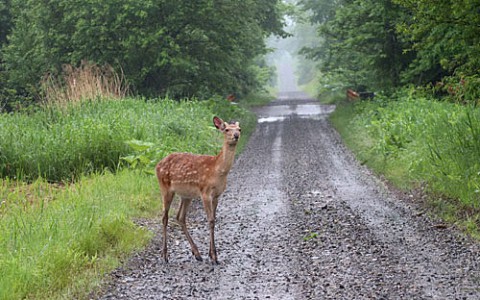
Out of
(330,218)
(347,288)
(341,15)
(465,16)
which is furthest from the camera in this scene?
(341,15)

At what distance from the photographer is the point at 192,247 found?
8789 mm

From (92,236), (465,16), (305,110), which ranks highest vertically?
(465,16)

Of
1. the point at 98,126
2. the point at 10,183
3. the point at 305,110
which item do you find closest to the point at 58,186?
the point at 10,183

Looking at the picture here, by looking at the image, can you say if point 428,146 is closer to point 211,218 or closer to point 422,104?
point 422,104

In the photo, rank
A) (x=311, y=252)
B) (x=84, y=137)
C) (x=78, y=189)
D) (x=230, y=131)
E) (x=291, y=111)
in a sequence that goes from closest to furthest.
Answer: (x=230, y=131), (x=311, y=252), (x=78, y=189), (x=84, y=137), (x=291, y=111)

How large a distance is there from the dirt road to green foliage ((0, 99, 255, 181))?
243 cm

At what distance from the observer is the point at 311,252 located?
29.4 ft

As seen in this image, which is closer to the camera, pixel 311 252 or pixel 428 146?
pixel 311 252

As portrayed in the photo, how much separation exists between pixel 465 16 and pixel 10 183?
352 inches

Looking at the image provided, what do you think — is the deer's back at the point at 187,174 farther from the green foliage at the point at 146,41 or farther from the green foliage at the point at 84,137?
the green foliage at the point at 146,41

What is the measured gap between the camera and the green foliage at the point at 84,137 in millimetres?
14422

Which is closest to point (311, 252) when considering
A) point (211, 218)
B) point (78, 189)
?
point (211, 218)

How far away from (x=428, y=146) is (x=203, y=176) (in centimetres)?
708

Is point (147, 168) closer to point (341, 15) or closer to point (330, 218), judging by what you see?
point (330, 218)
